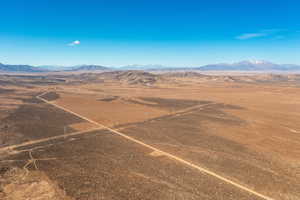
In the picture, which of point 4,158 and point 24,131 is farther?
point 24,131

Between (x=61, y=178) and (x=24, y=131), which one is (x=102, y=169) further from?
(x=24, y=131)

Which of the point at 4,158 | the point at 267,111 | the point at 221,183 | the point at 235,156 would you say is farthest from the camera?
the point at 267,111

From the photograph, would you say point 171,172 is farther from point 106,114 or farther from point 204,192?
point 106,114

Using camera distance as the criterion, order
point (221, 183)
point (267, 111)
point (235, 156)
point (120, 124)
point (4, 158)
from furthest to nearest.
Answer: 1. point (267, 111)
2. point (120, 124)
3. point (235, 156)
4. point (4, 158)
5. point (221, 183)

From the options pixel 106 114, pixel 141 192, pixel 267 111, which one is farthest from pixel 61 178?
pixel 267 111

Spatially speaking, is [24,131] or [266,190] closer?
[266,190]

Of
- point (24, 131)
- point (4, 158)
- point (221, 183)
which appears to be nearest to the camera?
point (221, 183)

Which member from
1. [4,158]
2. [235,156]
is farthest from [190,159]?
[4,158]

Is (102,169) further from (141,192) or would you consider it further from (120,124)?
(120,124)

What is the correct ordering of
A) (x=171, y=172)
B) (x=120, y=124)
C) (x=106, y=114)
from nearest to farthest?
(x=171, y=172) → (x=120, y=124) → (x=106, y=114)
